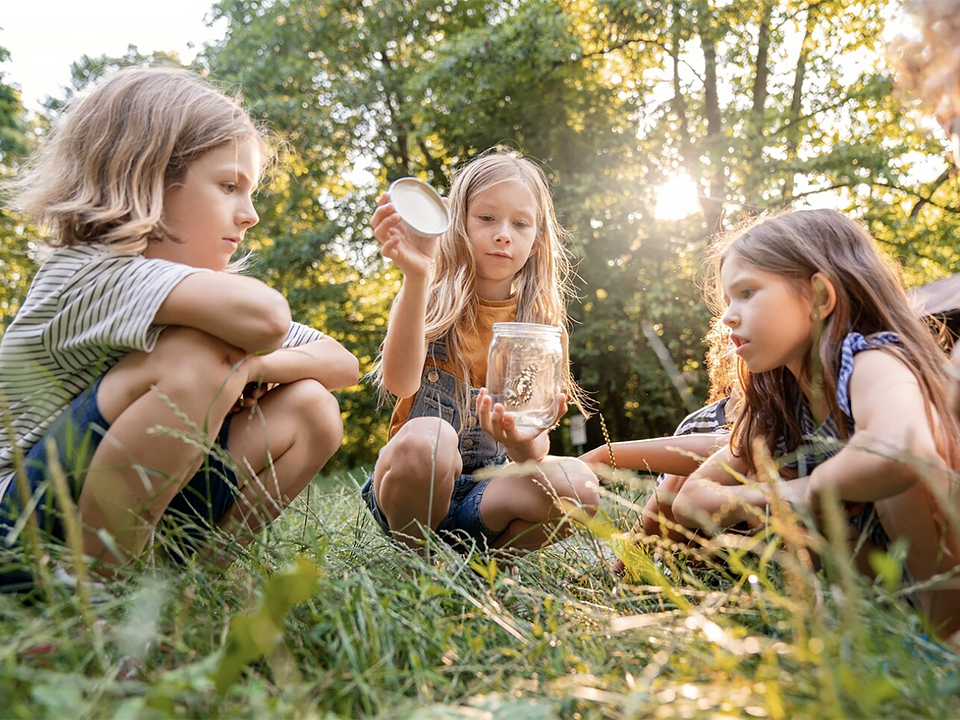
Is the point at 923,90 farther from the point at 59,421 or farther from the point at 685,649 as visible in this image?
the point at 59,421

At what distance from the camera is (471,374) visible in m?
2.30

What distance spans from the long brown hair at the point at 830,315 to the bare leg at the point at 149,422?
3.78 feet

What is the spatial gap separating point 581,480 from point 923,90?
1.15 meters

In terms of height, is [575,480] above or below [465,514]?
above

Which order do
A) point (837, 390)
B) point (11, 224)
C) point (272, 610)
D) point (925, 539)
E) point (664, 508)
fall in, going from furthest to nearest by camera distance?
1. point (11, 224)
2. point (664, 508)
3. point (837, 390)
4. point (925, 539)
5. point (272, 610)

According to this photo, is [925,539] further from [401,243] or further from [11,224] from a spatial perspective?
[11,224]

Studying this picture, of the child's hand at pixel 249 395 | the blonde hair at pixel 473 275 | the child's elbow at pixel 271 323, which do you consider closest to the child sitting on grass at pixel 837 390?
the blonde hair at pixel 473 275

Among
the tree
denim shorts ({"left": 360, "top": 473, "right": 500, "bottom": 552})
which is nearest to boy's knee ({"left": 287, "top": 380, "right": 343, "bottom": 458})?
denim shorts ({"left": 360, "top": 473, "right": 500, "bottom": 552})

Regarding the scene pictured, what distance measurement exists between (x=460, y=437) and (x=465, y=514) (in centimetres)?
23

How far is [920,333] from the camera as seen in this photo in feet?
5.33

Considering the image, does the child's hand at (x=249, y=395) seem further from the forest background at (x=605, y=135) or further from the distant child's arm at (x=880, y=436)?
the forest background at (x=605, y=135)

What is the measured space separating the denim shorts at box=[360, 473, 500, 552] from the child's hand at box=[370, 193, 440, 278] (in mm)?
654

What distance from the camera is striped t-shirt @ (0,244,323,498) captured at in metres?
1.46

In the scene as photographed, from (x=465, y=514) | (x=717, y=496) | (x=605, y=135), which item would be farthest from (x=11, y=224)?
(x=717, y=496)
